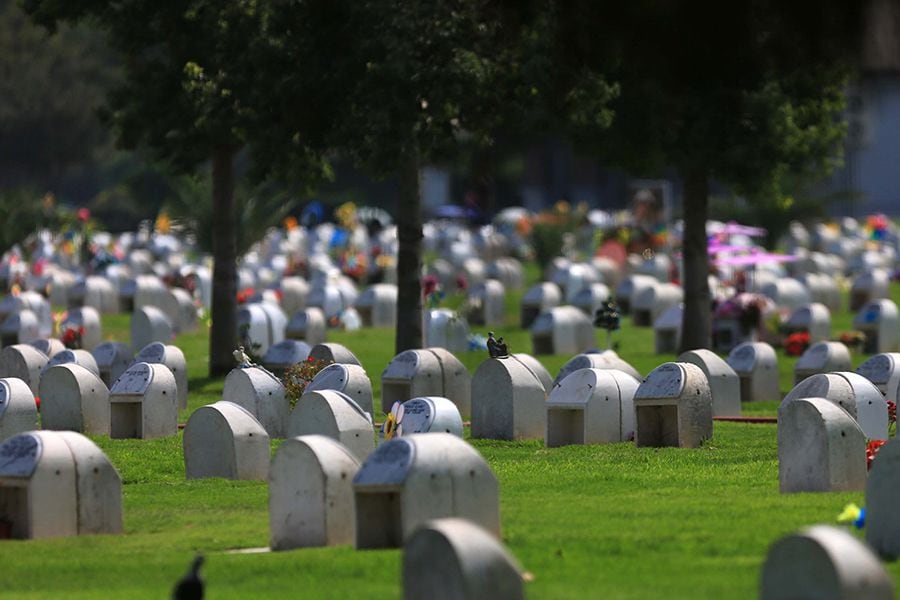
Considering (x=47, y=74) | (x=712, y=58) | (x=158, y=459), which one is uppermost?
(x=47, y=74)

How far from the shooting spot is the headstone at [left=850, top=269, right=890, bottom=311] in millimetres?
50562

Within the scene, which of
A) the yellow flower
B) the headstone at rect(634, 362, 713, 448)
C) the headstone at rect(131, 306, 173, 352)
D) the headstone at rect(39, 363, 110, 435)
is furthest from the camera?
the yellow flower

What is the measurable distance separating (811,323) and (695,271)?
6.18 metres

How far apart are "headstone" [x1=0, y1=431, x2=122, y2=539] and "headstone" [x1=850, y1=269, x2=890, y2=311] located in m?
35.7

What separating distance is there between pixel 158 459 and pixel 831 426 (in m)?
7.48

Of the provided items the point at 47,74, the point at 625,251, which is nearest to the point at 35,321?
the point at 625,251

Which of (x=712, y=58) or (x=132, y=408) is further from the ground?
(x=712, y=58)

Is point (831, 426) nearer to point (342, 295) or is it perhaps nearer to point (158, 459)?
point (158, 459)

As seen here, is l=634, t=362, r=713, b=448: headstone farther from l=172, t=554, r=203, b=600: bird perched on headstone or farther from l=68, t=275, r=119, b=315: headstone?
l=68, t=275, r=119, b=315: headstone

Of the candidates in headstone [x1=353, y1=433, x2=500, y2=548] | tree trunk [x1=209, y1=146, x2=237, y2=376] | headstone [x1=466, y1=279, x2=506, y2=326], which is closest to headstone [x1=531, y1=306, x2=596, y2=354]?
headstone [x1=466, y1=279, x2=506, y2=326]

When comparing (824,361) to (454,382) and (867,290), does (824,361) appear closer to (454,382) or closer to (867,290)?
(454,382)

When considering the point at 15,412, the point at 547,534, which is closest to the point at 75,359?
the point at 15,412

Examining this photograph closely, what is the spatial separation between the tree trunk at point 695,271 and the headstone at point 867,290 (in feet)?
52.4

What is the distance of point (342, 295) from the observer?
154ft
